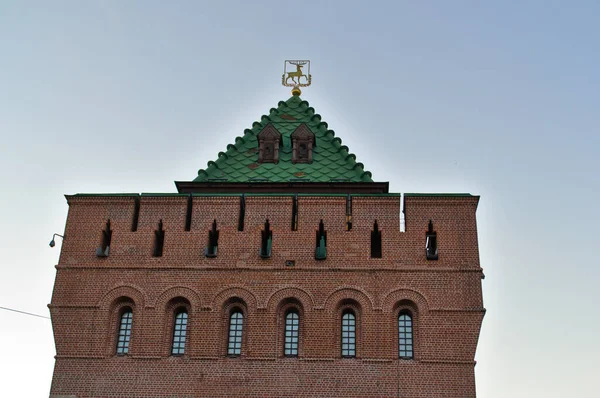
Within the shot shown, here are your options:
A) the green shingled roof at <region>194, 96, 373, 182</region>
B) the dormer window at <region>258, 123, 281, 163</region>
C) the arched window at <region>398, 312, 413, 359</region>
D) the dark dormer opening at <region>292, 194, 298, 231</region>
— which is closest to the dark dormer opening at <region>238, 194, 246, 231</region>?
the dark dormer opening at <region>292, 194, 298, 231</region>

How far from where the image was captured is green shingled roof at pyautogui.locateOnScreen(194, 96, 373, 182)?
97.7 ft

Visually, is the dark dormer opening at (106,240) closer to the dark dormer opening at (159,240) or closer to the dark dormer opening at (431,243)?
the dark dormer opening at (159,240)

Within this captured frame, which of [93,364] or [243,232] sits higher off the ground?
[243,232]

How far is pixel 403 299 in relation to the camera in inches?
1009

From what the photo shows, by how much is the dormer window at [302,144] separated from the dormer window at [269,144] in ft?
1.94

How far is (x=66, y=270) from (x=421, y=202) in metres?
10.8

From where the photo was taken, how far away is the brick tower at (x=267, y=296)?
25.0m

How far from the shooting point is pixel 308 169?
99.0ft

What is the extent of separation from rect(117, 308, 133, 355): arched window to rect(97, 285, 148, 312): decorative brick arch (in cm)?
48

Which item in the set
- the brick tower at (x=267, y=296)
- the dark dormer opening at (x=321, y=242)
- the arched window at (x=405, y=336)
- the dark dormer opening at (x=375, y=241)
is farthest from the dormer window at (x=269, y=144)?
the arched window at (x=405, y=336)

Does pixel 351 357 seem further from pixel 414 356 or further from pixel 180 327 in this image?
pixel 180 327

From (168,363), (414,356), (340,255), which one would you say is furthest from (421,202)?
(168,363)

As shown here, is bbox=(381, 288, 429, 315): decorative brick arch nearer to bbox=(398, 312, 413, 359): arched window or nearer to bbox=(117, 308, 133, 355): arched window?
bbox=(398, 312, 413, 359): arched window

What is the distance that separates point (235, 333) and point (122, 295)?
3523 millimetres
